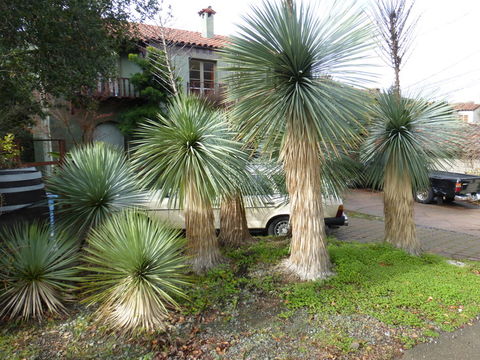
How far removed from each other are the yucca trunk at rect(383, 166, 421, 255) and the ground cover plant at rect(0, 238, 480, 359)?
2.26 ft

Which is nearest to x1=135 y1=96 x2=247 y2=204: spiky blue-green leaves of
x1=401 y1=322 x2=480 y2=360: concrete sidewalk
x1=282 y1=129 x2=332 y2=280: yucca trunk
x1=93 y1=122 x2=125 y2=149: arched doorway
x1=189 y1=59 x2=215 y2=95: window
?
x1=282 y1=129 x2=332 y2=280: yucca trunk

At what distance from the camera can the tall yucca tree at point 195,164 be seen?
438 centimetres

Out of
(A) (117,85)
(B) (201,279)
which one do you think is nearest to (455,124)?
(B) (201,279)

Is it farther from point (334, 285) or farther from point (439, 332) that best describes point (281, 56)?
point (439, 332)

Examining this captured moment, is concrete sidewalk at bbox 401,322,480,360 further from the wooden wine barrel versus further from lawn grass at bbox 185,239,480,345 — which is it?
the wooden wine barrel

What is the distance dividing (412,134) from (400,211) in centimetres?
125

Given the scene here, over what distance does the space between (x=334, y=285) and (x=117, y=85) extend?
11.9m

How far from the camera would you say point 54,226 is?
15.8ft

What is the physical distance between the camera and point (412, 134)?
5.12 m

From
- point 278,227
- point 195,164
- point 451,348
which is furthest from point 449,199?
point 195,164

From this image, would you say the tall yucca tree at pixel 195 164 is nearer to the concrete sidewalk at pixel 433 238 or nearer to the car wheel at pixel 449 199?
the concrete sidewalk at pixel 433 238

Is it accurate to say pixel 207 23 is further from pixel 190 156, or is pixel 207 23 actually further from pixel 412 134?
pixel 190 156

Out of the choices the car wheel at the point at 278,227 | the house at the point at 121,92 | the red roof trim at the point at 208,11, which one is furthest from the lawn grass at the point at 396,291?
the red roof trim at the point at 208,11

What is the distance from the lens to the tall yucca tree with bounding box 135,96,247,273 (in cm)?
438
